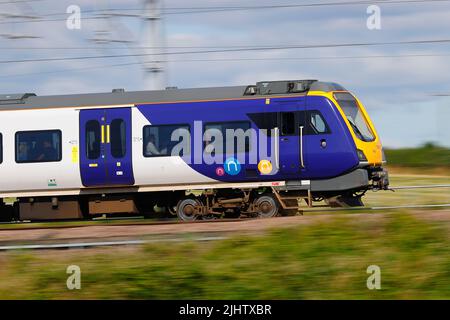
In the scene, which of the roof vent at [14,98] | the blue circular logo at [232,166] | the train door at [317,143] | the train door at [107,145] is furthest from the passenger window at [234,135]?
the roof vent at [14,98]

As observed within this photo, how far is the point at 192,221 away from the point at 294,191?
2.60 metres

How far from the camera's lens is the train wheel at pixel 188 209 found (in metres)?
20.0

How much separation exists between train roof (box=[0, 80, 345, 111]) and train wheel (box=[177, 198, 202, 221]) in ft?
8.25

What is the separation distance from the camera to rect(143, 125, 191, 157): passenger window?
19.4 meters

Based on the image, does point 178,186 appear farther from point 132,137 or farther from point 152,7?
point 152,7

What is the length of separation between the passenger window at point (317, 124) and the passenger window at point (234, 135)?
56.0 inches

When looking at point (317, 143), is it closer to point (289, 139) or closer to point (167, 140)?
point (289, 139)

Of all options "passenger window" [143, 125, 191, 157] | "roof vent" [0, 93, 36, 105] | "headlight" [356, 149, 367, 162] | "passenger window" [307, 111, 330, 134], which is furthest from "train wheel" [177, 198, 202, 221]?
"roof vent" [0, 93, 36, 105]

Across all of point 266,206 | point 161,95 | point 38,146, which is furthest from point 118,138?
point 266,206

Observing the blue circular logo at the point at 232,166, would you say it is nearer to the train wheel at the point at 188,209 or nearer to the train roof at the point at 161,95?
the train wheel at the point at 188,209

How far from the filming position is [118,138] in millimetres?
19766

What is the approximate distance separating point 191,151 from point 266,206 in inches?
87.1

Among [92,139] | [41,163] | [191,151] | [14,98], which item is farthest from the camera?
[14,98]

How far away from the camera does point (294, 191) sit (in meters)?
19.4
